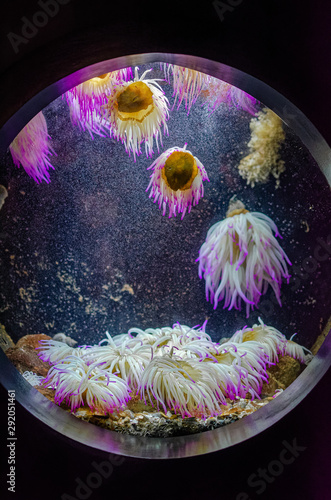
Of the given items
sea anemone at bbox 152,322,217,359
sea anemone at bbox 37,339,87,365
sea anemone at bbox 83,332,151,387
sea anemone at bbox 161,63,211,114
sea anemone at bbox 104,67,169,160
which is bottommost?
sea anemone at bbox 37,339,87,365

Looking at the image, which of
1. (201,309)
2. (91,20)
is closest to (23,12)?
(91,20)

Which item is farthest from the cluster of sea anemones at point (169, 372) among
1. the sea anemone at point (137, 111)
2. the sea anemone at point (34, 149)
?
the sea anemone at point (137, 111)

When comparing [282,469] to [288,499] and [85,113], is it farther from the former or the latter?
[85,113]

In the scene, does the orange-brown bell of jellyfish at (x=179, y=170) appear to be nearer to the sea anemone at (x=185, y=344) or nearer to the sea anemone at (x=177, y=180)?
the sea anemone at (x=177, y=180)

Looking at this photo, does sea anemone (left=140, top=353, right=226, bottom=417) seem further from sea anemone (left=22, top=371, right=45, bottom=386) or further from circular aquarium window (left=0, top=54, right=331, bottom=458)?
sea anemone (left=22, top=371, right=45, bottom=386)

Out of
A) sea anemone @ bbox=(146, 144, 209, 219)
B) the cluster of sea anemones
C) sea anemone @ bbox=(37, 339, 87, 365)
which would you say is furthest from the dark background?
sea anemone @ bbox=(146, 144, 209, 219)

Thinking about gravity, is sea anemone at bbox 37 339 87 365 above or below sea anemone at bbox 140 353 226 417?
below

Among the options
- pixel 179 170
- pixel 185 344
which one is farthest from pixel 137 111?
pixel 185 344
